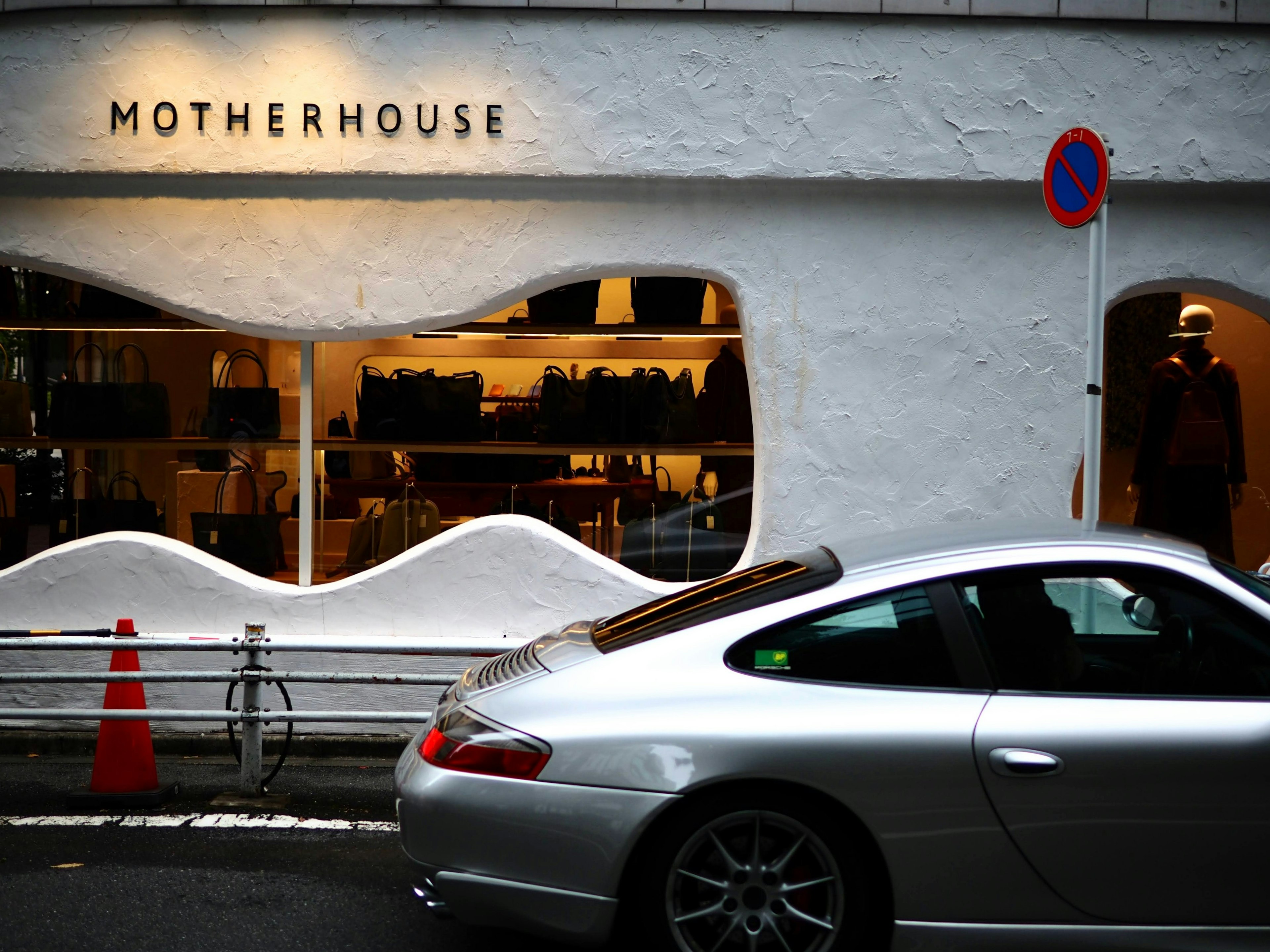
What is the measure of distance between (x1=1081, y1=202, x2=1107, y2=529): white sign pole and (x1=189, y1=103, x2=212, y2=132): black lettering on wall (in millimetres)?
4962

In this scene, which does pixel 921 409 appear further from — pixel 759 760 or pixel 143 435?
pixel 143 435

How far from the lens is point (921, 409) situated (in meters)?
6.86

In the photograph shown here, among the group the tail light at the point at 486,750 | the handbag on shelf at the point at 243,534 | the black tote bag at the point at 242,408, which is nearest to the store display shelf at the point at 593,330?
the black tote bag at the point at 242,408

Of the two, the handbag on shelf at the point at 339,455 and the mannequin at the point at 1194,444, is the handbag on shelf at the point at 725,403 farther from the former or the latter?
the mannequin at the point at 1194,444

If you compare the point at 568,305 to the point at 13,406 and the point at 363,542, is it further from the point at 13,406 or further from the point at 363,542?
the point at 13,406

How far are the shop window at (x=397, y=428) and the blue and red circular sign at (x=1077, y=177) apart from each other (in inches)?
93.4

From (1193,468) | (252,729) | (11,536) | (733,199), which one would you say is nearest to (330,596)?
(252,729)

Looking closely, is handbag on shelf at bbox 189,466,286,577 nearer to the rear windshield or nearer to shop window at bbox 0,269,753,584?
shop window at bbox 0,269,753,584

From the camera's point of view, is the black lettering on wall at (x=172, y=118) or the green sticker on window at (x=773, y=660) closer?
the green sticker on window at (x=773, y=660)

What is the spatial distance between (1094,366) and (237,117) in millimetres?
4955

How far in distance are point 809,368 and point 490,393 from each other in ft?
7.07

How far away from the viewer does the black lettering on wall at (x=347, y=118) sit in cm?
668

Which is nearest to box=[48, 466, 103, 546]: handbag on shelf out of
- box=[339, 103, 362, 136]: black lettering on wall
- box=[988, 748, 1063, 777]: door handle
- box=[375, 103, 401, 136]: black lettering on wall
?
box=[339, 103, 362, 136]: black lettering on wall

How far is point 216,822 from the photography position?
5059mm
